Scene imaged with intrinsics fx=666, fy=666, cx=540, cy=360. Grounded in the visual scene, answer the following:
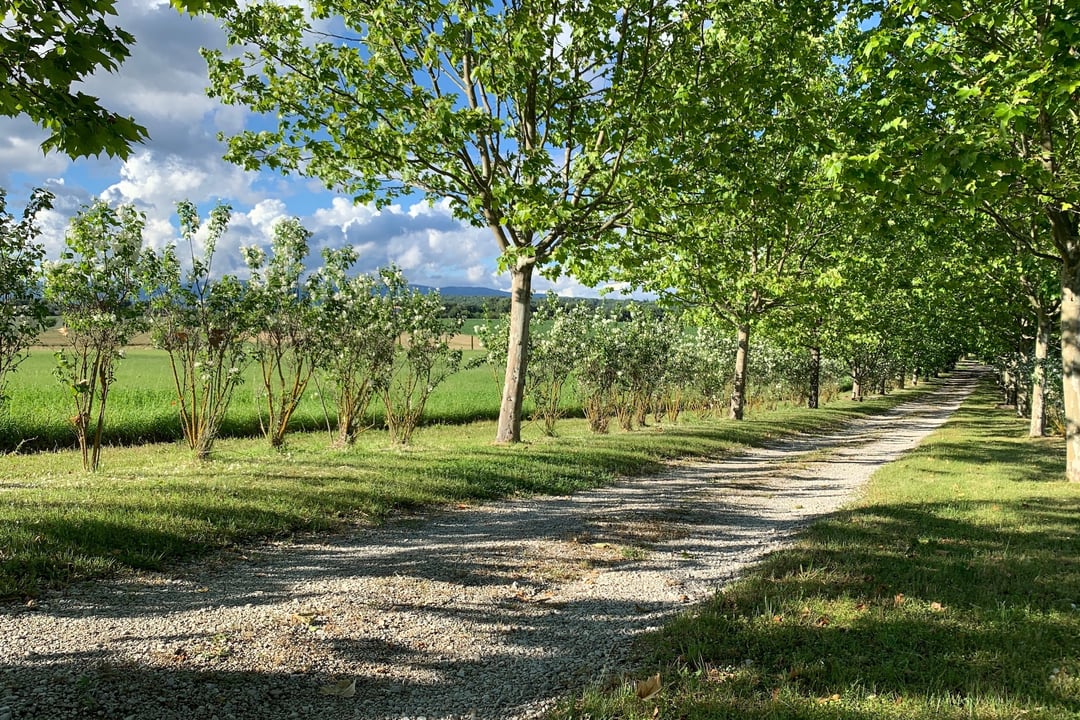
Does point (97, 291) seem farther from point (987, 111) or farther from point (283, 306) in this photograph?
point (987, 111)

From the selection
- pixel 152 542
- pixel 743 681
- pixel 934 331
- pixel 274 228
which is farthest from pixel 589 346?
pixel 934 331

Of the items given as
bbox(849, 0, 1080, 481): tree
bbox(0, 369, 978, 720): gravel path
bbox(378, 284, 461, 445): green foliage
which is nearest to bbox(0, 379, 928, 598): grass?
bbox(0, 369, 978, 720): gravel path

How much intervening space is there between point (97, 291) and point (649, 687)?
30.2 ft

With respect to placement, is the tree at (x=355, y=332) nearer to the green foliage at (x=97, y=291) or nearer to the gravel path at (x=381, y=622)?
the green foliage at (x=97, y=291)

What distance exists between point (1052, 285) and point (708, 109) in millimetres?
10906

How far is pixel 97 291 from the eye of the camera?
9266 millimetres

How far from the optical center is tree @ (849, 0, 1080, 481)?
6.92 m

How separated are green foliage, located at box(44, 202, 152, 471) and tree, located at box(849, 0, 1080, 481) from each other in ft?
31.7

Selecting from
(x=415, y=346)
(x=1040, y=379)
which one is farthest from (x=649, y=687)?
(x=1040, y=379)

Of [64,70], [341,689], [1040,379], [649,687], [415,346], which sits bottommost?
[341,689]

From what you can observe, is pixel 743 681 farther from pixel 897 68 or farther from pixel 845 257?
pixel 845 257

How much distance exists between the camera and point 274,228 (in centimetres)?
1127

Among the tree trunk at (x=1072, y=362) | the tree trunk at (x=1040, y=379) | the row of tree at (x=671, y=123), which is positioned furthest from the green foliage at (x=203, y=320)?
the tree trunk at (x=1040, y=379)

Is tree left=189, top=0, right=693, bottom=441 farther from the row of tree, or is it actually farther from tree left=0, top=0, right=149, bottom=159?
tree left=0, top=0, right=149, bottom=159
